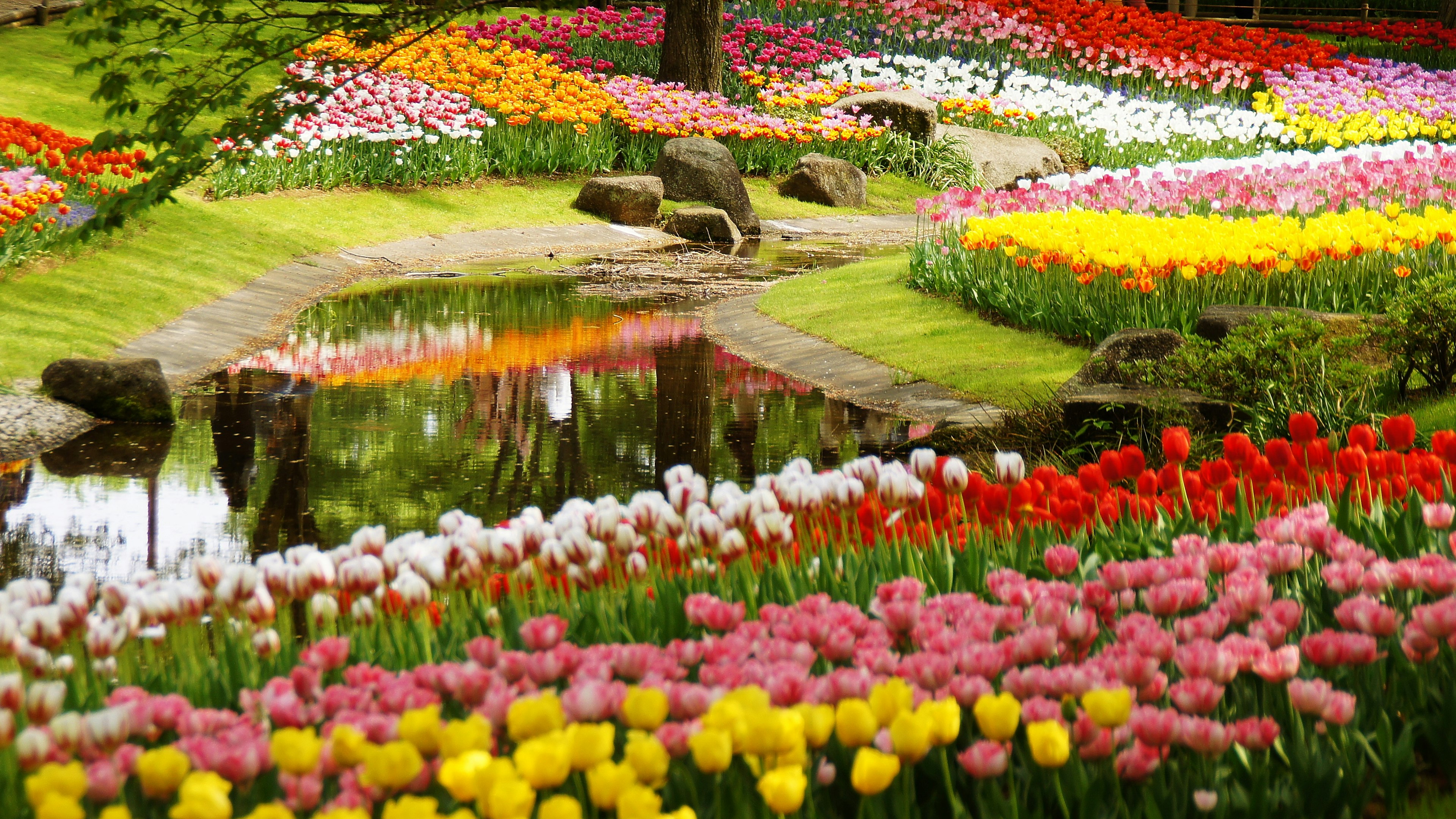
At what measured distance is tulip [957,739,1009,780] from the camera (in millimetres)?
2119

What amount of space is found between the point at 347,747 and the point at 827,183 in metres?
22.1

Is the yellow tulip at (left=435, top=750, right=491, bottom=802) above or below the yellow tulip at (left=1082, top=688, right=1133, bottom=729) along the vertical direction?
below

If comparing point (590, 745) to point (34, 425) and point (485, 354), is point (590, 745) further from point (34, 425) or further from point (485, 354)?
point (485, 354)

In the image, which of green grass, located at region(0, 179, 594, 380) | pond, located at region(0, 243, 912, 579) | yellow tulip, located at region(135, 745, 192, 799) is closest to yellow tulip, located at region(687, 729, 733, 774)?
yellow tulip, located at region(135, 745, 192, 799)

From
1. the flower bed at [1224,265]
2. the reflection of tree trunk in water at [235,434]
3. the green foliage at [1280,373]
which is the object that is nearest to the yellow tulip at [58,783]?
the reflection of tree trunk in water at [235,434]

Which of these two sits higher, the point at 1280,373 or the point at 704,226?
the point at 1280,373

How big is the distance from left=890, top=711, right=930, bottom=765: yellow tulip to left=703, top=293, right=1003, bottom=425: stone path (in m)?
6.16

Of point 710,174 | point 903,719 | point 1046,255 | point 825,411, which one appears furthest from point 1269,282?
point 710,174

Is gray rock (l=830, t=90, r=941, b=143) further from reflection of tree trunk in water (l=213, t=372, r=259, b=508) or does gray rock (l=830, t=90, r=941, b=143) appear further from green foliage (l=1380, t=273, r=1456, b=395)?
green foliage (l=1380, t=273, r=1456, b=395)

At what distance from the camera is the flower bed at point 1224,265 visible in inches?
375

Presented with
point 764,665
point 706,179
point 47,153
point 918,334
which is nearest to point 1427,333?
point 918,334

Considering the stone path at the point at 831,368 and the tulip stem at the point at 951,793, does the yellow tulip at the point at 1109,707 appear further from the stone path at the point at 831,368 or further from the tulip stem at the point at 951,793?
the stone path at the point at 831,368

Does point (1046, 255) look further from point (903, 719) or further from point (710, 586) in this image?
point (903, 719)

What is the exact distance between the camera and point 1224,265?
381 inches
